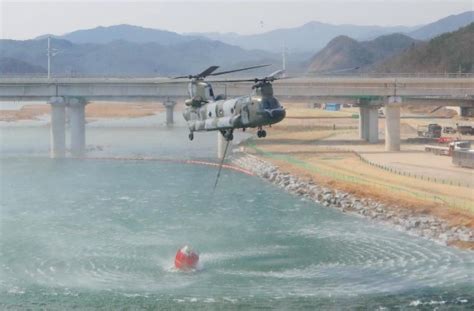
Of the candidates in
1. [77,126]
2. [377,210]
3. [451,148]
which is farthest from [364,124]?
[377,210]

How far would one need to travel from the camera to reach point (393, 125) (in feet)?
286

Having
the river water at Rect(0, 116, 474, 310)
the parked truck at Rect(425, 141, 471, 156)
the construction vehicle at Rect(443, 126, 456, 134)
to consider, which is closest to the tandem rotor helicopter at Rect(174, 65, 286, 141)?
the river water at Rect(0, 116, 474, 310)

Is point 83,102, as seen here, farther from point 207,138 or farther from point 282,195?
point 282,195

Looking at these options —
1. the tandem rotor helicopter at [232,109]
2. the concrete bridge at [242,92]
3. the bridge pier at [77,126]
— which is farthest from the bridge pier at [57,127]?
the tandem rotor helicopter at [232,109]

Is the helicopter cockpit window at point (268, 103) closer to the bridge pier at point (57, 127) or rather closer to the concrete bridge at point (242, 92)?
the concrete bridge at point (242, 92)

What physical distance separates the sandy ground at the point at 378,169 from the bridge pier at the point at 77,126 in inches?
786

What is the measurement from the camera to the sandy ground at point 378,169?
5506 centimetres

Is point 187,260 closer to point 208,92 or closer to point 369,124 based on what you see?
point 208,92

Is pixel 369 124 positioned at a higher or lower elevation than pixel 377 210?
higher

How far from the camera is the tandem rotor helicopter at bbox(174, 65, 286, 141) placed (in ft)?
117

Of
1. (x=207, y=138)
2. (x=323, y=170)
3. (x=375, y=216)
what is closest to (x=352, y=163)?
(x=323, y=170)

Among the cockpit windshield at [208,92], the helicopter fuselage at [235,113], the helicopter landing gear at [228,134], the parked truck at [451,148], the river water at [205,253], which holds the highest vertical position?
the cockpit windshield at [208,92]

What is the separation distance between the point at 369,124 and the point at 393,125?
398 inches

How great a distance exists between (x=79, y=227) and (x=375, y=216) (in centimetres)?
1985
